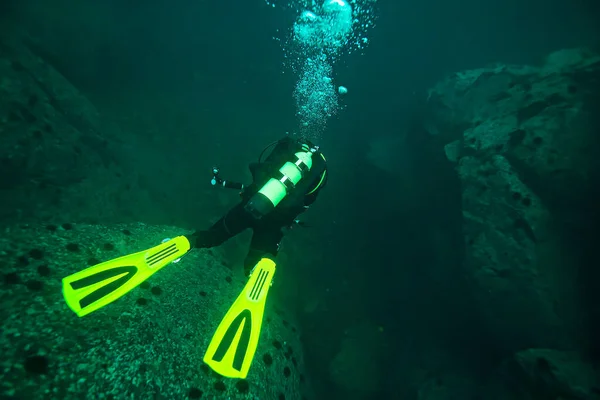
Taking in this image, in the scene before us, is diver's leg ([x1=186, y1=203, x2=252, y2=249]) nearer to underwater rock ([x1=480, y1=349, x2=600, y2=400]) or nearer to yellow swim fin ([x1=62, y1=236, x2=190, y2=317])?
yellow swim fin ([x1=62, y1=236, x2=190, y2=317])

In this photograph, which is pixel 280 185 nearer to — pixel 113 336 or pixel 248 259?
pixel 248 259

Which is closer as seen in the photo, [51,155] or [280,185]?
[280,185]

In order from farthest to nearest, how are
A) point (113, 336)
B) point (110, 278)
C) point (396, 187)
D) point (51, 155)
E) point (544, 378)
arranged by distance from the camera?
point (396, 187)
point (51, 155)
point (544, 378)
point (110, 278)
point (113, 336)

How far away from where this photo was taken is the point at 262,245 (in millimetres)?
5141

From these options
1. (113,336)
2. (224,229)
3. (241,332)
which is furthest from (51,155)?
(241,332)

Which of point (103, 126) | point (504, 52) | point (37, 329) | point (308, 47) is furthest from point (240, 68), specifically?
point (37, 329)

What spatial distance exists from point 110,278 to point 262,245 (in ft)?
7.99

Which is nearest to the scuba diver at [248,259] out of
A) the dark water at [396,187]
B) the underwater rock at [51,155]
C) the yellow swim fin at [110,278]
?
the yellow swim fin at [110,278]

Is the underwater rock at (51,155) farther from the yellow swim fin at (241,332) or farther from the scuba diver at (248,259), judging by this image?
the yellow swim fin at (241,332)

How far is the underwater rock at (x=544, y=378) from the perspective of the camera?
5.28 meters

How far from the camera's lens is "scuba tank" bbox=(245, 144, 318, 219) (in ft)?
14.5

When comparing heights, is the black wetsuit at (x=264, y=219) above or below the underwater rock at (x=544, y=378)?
below

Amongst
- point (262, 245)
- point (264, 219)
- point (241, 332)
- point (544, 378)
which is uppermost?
point (544, 378)

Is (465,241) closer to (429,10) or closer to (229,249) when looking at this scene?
(229,249)
